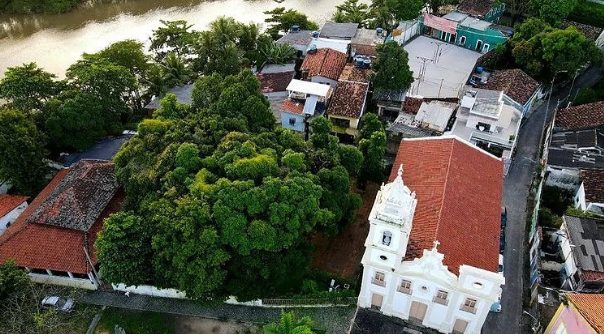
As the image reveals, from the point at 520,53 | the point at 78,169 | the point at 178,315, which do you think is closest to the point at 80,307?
the point at 178,315

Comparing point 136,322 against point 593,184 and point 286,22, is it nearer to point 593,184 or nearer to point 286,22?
point 593,184

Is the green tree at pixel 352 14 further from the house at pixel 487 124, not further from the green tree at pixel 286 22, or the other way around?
the house at pixel 487 124

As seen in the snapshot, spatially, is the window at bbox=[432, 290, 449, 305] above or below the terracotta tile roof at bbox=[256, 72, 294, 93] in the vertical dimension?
below

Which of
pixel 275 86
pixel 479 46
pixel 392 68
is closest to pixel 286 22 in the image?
pixel 275 86

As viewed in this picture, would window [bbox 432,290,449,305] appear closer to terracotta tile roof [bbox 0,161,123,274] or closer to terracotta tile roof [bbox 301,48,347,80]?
terracotta tile roof [bbox 0,161,123,274]

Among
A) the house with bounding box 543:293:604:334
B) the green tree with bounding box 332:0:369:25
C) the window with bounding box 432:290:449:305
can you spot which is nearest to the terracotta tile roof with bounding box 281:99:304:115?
the green tree with bounding box 332:0:369:25

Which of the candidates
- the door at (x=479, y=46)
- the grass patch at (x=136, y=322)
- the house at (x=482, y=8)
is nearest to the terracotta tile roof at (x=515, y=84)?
the door at (x=479, y=46)
